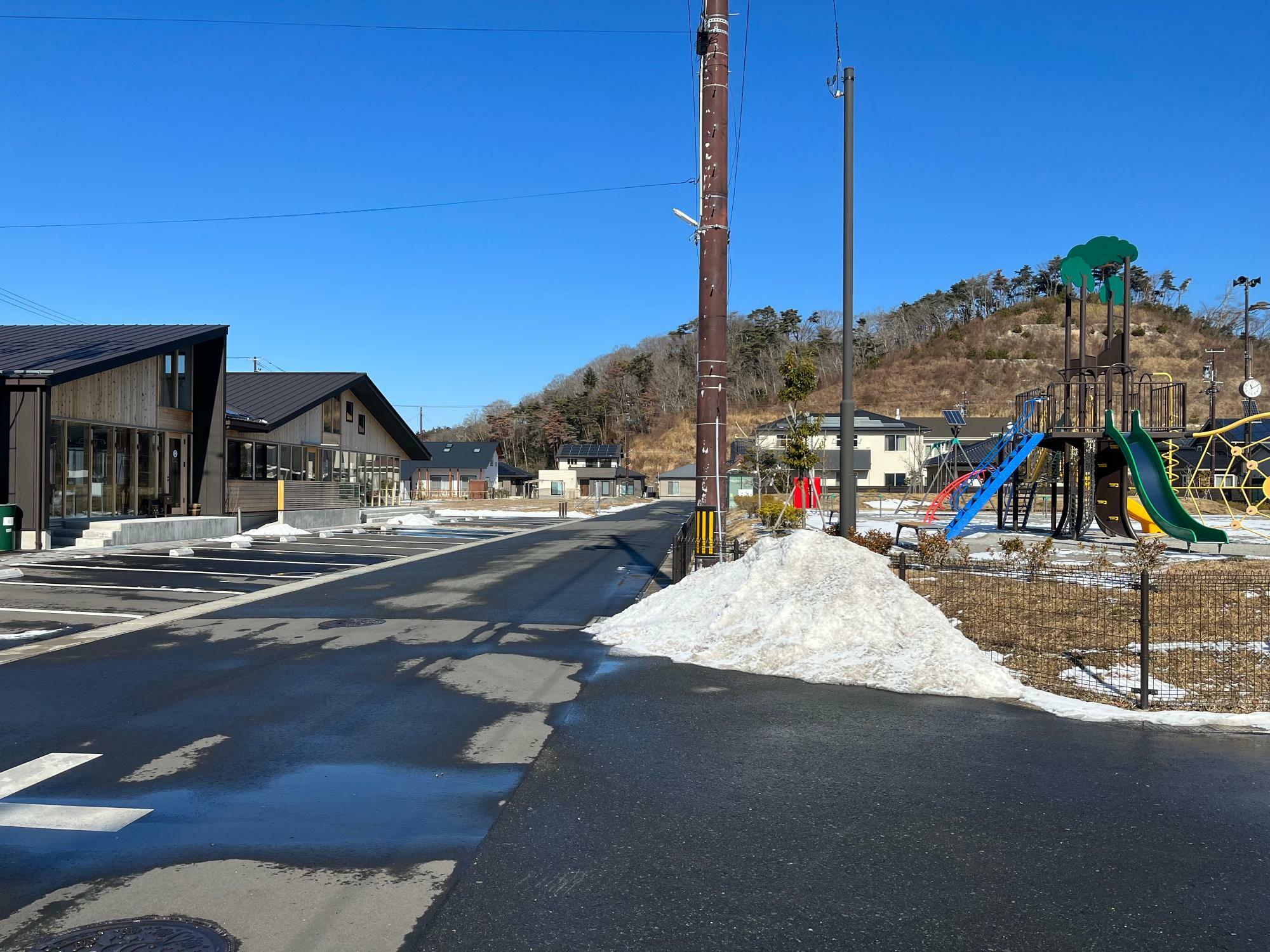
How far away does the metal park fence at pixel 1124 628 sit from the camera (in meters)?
8.24

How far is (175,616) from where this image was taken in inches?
492

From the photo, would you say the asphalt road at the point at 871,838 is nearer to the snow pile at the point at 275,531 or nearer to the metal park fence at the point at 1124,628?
the metal park fence at the point at 1124,628

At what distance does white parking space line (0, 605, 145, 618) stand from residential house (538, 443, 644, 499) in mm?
76152

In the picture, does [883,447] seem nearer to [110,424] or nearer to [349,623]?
[110,424]

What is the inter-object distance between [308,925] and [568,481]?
96286 mm

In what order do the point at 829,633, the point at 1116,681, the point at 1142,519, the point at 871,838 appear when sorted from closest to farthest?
the point at 871,838
the point at 1116,681
the point at 829,633
the point at 1142,519

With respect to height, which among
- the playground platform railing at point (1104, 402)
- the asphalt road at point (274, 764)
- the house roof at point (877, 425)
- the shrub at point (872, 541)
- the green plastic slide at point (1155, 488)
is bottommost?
the asphalt road at point (274, 764)

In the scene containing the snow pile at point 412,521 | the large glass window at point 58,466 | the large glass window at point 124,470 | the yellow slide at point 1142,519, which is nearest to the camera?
the yellow slide at point 1142,519

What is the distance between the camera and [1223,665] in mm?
8961

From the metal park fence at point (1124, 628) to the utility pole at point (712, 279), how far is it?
11.1 ft

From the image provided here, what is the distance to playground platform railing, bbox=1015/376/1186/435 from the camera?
66.1 ft

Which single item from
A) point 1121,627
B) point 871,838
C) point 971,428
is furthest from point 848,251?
point 971,428

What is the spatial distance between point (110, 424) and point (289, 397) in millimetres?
11304

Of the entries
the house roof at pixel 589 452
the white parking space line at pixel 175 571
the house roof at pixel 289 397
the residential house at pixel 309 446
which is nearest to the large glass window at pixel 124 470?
the residential house at pixel 309 446
